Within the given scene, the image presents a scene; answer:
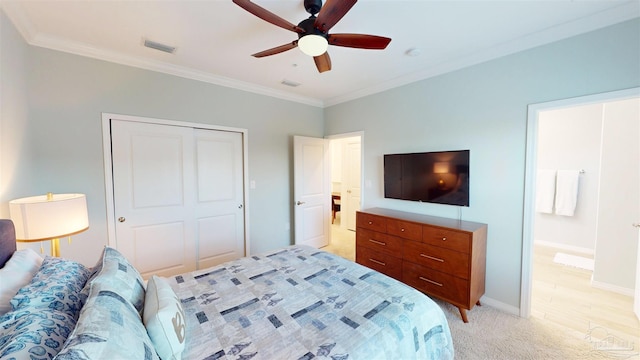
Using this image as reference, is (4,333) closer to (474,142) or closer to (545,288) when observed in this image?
(474,142)

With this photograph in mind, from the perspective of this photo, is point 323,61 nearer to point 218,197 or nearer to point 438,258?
point 438,258

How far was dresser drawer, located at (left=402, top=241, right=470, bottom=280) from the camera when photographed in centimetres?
223

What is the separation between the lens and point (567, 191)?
12.8 feet

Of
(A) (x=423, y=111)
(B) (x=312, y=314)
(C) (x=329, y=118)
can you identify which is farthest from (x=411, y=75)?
(B) (x=312, y=314)

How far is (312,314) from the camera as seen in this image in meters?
1.31

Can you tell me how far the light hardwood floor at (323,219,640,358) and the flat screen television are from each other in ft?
4.30

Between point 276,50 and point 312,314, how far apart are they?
1898 millimetres

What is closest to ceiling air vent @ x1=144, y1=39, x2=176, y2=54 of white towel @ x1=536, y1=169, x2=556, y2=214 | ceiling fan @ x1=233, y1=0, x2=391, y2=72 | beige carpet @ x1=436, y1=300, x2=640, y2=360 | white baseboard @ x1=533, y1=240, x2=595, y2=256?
ceiling fan @ x1=233, y1=0, x2=391, y2=72

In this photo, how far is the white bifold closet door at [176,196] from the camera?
262 centimetres

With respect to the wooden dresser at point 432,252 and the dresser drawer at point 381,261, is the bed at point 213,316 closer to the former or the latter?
the wooden dresser at point 432,252

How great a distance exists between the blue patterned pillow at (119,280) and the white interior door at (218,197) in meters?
1.77

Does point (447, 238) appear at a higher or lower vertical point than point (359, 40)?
lower

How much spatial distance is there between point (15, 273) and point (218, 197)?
212 cm

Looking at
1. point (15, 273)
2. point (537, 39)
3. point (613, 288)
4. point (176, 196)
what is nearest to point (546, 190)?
point (613, 288)
